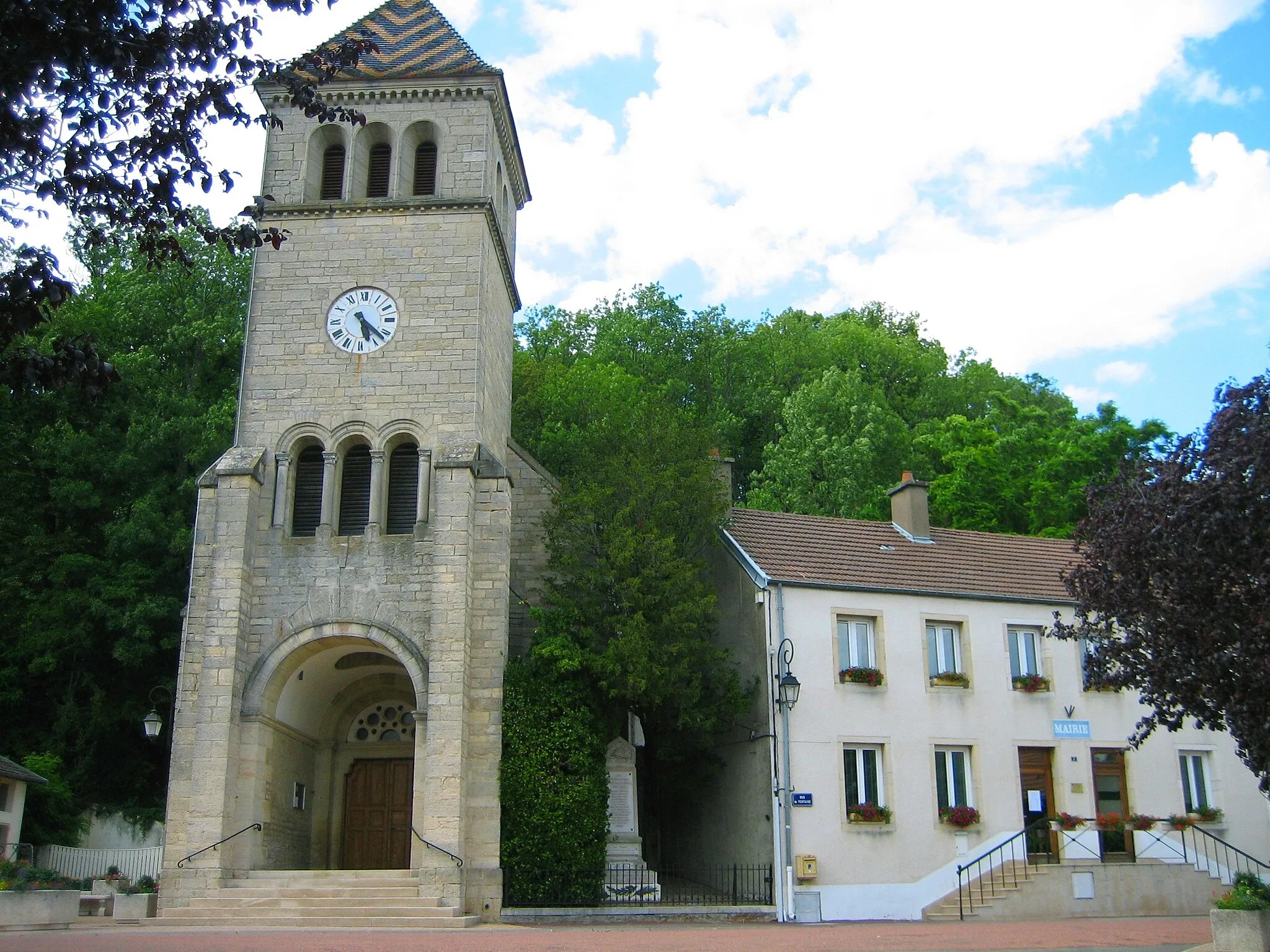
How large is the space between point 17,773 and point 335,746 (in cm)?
648

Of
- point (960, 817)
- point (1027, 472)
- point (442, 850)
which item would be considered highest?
point (1027, 472)

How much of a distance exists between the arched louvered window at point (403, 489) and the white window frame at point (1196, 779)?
15465 mm

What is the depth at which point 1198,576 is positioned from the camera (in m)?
13.5

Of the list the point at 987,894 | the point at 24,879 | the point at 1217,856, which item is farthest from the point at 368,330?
the point at 1217,856

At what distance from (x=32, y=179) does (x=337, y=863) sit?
16502 mm

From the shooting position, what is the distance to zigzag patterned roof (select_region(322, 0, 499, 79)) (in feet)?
78.3

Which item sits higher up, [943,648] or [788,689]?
[943,648]

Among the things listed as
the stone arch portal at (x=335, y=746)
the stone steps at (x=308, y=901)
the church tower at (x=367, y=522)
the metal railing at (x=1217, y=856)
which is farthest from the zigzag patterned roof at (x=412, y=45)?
the metal railing at (x=1217, y=856)

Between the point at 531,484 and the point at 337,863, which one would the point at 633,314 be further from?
the point at 337,863

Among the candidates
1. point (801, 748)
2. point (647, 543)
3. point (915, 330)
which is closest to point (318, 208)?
point (647, 543)

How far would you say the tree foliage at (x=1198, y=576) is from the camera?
13.0 m

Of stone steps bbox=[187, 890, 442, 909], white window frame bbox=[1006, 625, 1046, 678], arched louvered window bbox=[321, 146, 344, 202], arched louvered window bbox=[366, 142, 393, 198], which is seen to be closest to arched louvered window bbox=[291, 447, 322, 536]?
arched louvered window bbox=[321, 146, 344, 202]

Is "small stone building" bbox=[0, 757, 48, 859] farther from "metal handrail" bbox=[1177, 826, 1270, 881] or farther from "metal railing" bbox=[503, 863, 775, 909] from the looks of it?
"metal handrail" bbox=[1177, 826, 1270, 881]

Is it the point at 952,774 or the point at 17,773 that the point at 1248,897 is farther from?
the point at 17,773
